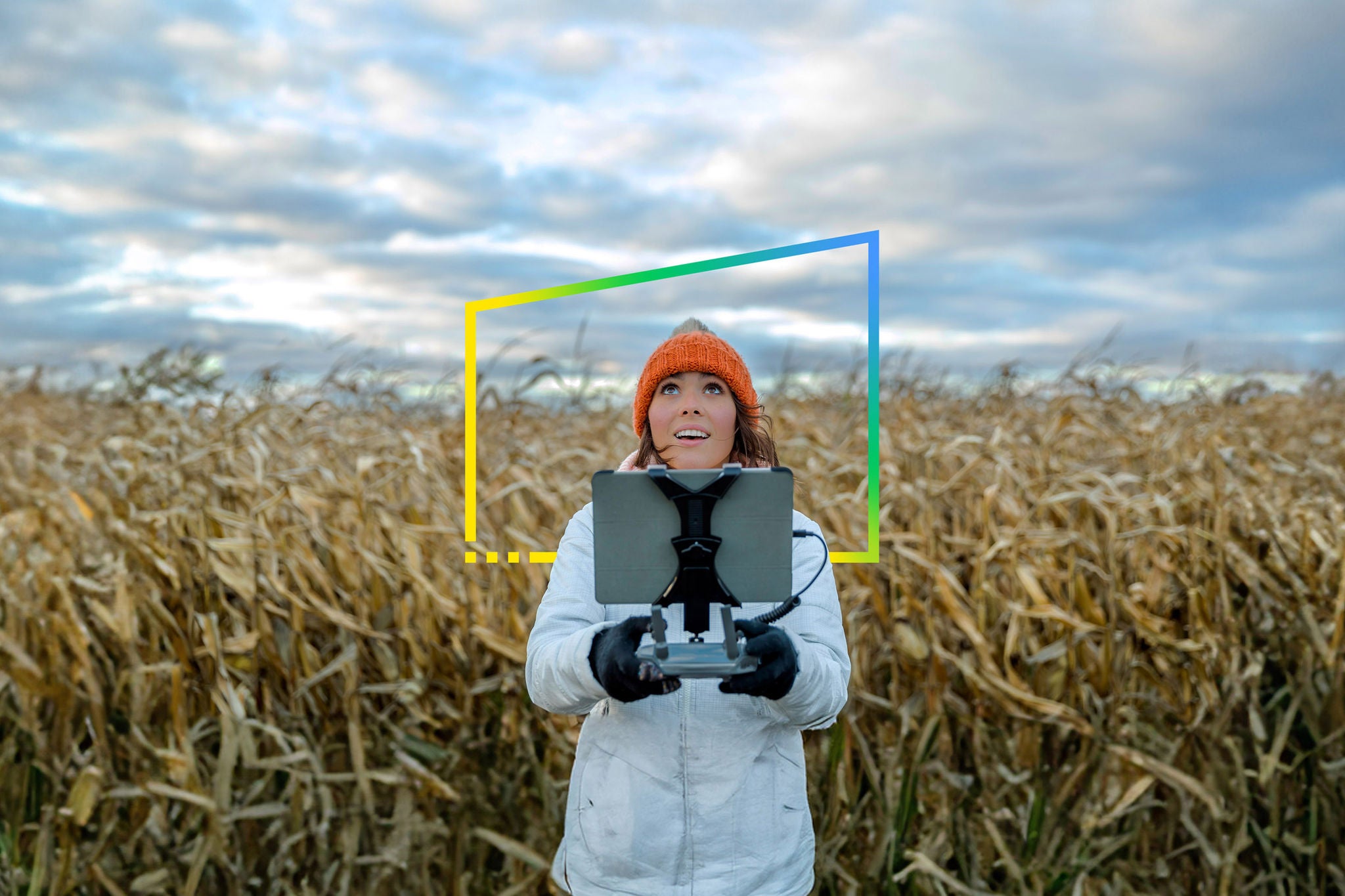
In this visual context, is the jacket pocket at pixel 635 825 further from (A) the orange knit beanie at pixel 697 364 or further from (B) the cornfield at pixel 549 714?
(B) the cornfield at pixel 549 714

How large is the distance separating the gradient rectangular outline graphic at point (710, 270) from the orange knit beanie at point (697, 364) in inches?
4.6

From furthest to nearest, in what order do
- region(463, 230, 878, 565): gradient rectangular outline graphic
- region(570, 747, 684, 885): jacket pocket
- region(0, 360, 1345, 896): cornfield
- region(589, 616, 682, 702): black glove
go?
region(0, 360, 1345, 896): cornfield → region(463, 230, 878, 565): gradient rectangular outline graphic → region(570, 747, 684, 885): jacket pocket → region(589, 616, 682, 702): black glove

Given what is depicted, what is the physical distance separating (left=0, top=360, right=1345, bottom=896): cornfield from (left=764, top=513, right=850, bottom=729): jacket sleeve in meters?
0.99

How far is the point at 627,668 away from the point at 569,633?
0.88 feet

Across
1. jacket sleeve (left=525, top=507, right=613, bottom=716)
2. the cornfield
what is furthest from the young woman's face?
the cornfield

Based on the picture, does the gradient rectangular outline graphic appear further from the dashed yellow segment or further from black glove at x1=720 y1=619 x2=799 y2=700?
black glove at x1=720 y1=619 x2=799 y2=700

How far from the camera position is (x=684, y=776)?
1611 mm

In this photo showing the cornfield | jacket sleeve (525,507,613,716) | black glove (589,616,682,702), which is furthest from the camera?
the cornfield

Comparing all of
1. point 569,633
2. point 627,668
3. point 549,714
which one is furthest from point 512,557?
point 549,714

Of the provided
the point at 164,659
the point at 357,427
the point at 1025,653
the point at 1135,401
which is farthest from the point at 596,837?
the point at 1135,401

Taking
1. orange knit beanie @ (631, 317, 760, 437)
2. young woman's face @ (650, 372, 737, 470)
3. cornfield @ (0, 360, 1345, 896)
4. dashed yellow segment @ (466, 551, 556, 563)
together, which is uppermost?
orange knit beanie @ (631, 317, 760, 437)

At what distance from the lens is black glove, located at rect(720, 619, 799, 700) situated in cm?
133

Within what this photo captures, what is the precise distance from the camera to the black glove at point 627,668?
4.28 feet

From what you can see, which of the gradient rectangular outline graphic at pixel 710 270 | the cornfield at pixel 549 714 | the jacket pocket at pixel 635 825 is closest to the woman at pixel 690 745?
the jacket pocket at pixel 635 825
